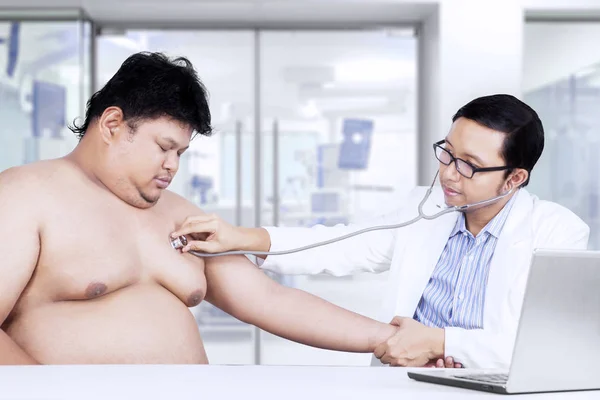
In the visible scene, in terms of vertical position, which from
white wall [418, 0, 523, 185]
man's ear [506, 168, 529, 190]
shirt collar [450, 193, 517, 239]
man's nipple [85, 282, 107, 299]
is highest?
white wall [418, 0, 523, 185]

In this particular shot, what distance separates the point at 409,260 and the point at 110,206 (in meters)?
0.83

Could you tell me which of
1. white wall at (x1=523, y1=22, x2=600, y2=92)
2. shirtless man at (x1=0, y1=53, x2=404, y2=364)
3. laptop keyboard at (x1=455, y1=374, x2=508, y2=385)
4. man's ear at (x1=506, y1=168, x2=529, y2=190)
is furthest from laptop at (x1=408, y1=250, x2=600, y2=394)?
white wall at (x1=523, y1=22, x2=600, y2=92)

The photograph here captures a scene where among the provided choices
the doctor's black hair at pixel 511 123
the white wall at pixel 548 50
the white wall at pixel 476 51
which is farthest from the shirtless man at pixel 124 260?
the white wall at pixel 548 50

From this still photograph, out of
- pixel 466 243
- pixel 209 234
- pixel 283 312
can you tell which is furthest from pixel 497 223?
pixel 209 234

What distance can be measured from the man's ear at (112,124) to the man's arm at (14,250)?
8.8 inches

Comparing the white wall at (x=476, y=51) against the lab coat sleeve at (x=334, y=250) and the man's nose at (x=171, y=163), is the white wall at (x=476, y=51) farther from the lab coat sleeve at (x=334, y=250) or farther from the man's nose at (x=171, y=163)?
the man's nose at (x=171, y=163)

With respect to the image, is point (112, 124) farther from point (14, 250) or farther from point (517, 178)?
point (517, 178)

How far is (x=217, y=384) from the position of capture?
111 cm

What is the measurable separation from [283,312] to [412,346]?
1.05 feet

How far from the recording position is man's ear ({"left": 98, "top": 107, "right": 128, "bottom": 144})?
168 cm

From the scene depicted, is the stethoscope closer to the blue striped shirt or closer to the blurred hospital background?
the blue striped shirt

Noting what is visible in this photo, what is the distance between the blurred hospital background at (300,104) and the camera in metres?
4.05

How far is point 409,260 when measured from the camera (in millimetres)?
2129

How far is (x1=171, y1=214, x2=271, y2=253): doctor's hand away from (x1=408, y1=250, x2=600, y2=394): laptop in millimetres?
815
